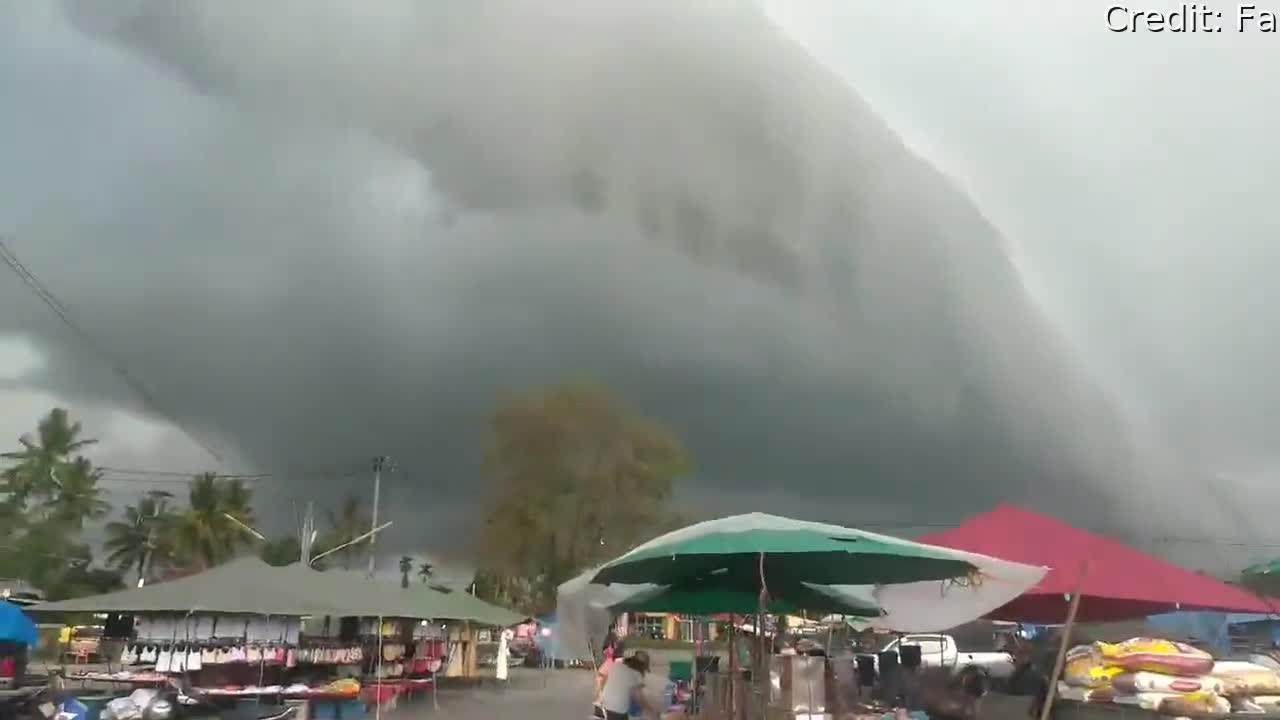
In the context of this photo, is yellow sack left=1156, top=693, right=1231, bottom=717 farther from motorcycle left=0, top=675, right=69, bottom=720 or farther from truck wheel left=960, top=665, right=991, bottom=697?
motorcycle left=0, top=675, right=69, bottom=720

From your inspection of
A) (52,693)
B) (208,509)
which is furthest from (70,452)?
(52,693)

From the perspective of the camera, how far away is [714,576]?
35.1 ft

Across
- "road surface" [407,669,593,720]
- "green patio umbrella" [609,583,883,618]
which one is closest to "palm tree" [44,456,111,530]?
"road surface" [407,669,593,720]

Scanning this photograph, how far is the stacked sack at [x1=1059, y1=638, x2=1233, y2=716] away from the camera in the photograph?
719 cm

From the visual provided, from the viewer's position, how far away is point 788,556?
8727 millimetres

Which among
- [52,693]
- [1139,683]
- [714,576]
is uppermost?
[714,576]

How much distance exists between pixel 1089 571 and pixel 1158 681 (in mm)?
1518

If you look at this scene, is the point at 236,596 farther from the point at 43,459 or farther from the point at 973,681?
the point at 43,459

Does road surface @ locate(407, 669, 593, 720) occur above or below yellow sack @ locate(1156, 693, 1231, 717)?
below

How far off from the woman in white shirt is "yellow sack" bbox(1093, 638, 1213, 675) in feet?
15.4

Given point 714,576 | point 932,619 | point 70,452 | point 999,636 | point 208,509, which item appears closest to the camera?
point 932,619

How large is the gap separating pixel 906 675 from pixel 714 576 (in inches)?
156

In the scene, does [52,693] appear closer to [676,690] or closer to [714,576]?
[676,690]

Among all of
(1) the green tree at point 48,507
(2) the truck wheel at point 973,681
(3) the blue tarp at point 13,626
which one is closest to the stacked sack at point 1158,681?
(2) the truck wheel at point 973,681
